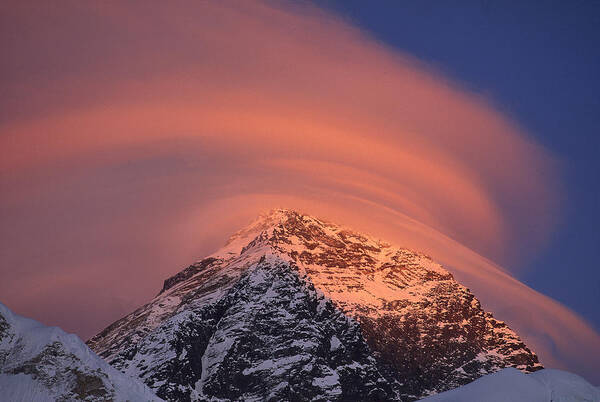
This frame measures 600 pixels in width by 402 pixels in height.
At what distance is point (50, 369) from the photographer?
247ft

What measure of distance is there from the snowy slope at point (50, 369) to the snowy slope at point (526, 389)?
30.1 meters

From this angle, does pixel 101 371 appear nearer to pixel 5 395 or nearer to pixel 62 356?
pixel 62 356

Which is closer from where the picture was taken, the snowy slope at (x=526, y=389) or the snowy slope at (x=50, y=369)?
the snowy slope at (x=526, y=389)

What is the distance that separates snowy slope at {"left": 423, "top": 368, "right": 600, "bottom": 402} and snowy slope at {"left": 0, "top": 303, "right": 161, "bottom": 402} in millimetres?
30128

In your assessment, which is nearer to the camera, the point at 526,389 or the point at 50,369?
the point at 526,389

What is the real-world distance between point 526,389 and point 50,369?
126 feet

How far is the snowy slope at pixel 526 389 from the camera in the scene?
56.2 meters

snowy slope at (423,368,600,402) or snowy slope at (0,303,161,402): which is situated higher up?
snowy slope at (0,303,161,402)

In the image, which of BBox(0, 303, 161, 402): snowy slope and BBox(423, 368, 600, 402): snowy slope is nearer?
BBox(423, 368, 600, 402): snowy slope

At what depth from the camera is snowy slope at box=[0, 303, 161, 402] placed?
73.3 meters

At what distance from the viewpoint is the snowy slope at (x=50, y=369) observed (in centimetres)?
7331

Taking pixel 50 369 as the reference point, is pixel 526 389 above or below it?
below

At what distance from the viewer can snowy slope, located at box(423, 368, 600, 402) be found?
56156 millimetres

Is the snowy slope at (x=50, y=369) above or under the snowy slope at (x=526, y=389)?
above
